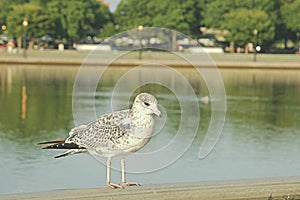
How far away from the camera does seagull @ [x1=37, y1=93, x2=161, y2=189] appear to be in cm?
579

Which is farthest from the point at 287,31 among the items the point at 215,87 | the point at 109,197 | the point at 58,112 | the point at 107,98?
the point at 109,197

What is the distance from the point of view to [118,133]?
6.05m

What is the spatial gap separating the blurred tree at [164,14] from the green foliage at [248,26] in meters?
4.58

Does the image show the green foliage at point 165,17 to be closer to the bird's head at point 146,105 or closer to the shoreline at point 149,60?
the shoreline at point 149,60

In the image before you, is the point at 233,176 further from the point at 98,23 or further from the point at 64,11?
the point at 98,23

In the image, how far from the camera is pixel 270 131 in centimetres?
2175

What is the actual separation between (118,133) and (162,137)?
12760 millimetres

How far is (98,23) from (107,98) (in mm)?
58434

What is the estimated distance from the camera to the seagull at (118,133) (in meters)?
5.79

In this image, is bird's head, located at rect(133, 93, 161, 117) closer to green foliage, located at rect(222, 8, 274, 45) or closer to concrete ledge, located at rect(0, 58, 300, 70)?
concrete ledge, located at rect(0, 58, 300, 70)

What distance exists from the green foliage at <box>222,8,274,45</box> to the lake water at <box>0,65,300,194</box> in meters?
35.0

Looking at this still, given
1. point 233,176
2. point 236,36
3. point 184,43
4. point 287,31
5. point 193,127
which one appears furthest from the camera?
point 287,31

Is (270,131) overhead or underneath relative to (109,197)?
underneath

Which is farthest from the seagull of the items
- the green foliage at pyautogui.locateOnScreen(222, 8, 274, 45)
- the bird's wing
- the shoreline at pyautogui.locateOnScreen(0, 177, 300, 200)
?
the green foliage at pyautogui.locateOnScreen(222, 8, 274, 45)
